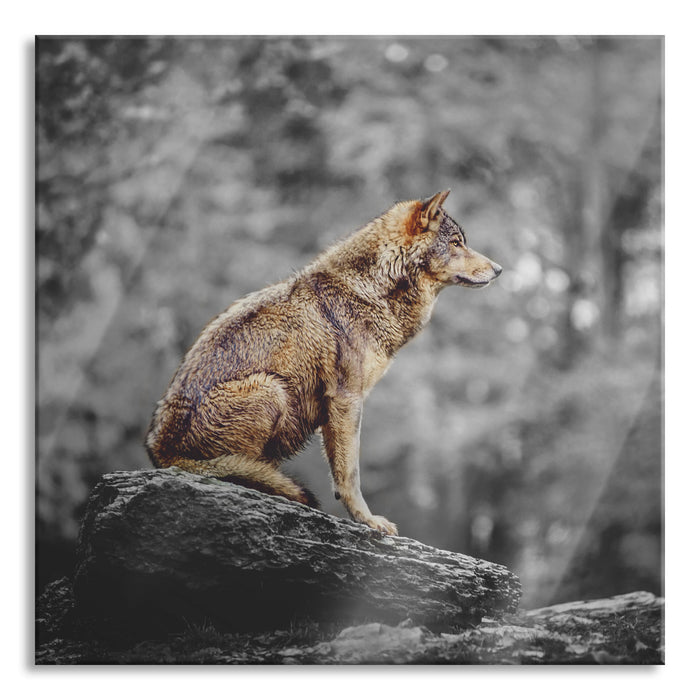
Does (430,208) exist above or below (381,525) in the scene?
above

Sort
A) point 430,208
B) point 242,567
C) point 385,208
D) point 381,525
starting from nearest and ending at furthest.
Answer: point 242,567, point 381,525, point 430,208, point 385,208

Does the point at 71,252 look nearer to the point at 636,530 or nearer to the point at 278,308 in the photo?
the point at 278,308

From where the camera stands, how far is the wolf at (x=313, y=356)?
140 inches

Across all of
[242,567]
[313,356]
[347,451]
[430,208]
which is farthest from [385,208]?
[242,567]

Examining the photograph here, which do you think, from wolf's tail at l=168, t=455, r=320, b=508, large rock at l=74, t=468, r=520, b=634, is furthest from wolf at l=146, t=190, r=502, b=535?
large rock at l=74, t=468, r=520, b=634

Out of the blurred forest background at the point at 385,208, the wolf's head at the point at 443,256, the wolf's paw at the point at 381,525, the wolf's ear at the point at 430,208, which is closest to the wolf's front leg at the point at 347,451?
the wolf's paw at the point at 381,525

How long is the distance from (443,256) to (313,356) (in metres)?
0.74

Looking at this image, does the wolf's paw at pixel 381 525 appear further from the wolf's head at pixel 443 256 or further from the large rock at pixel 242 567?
the wolf's head at pixel 443 256

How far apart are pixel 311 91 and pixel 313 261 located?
4.18ft

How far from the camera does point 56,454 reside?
14.3ft

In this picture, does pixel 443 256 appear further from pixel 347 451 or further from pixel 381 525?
pixel 381 525

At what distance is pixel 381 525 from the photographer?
3.63 m

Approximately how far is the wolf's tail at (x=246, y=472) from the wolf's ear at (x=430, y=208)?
4.13 ft

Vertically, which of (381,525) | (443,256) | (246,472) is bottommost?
Answer: (381,525)
